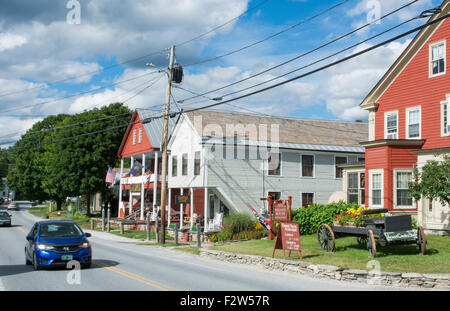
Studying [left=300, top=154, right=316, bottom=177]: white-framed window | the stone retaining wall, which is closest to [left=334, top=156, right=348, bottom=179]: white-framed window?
[left=300, top=154, right=316, bottom=177]: white-framed window

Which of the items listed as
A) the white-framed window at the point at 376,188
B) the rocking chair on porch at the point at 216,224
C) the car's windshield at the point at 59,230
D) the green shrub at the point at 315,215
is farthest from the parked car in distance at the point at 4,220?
the white-framed window at the point at 376,188

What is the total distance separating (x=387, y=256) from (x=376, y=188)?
870 cm

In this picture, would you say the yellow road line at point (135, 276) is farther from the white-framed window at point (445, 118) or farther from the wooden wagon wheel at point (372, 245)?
the white-framed window at point (445, 118)

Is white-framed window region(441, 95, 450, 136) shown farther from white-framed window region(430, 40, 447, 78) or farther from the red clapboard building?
white-framed window region(430, 40, 447, 78)

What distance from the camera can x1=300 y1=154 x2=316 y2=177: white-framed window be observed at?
35.0m

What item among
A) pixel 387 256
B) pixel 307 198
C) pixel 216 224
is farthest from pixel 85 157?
pixel 387 256

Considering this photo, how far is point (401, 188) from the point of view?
23.2 m

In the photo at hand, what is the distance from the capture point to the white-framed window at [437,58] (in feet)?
73.7

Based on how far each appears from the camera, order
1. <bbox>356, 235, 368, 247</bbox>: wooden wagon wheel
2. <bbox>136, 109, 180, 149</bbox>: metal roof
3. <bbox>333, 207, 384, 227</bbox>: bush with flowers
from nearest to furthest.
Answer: <bbox>333, 207, 384, 227</bbox>: bush with flowers < <bbox>356, 235, 368, 247</bbox>: wooden wagon wheel < <bbox>136, 109, 180, 149</bbox>: metal roof

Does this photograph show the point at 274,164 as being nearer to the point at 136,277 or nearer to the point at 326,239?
the point at 326,239

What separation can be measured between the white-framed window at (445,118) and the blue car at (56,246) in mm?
16828

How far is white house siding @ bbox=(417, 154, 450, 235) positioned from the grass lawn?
1.11 meters

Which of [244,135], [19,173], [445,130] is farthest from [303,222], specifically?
[19,173]
